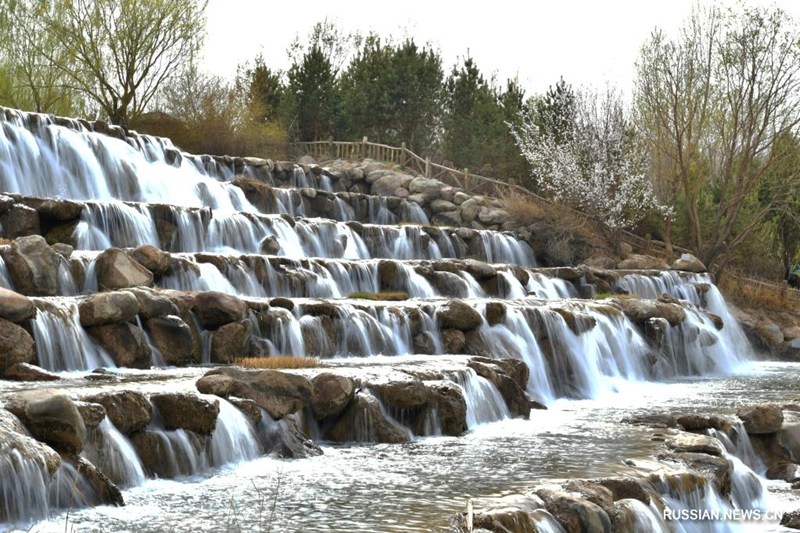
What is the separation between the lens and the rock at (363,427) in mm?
13453

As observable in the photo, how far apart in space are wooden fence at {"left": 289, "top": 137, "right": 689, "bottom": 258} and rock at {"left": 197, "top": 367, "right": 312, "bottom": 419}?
79.0 ft

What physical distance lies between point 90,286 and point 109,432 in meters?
7.33

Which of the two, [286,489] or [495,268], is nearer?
[286,489]

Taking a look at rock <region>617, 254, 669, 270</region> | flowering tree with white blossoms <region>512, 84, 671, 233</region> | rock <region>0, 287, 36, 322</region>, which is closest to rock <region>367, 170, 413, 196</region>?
flowering tree with white blossoms <region>512, 84, 671, 233</region>

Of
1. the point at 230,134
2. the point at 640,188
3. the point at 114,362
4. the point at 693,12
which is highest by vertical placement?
the point at 693,12

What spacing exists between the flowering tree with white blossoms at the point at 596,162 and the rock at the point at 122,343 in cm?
2326

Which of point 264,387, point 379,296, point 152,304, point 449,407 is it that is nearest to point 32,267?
point 152,304

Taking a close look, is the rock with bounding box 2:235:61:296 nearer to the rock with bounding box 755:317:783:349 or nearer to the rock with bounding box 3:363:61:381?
the rock with bounding box 3:363:61:381

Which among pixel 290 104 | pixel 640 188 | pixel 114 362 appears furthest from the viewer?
pixel 290 104

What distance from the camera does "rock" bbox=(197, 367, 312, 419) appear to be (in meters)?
12.5

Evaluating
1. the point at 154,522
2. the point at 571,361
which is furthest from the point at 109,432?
the point at 571,361

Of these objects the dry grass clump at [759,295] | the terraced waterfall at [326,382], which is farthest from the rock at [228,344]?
the dry grass clump at [759,295]

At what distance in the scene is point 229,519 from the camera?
9.20m

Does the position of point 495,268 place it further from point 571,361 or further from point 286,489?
point 286,489
